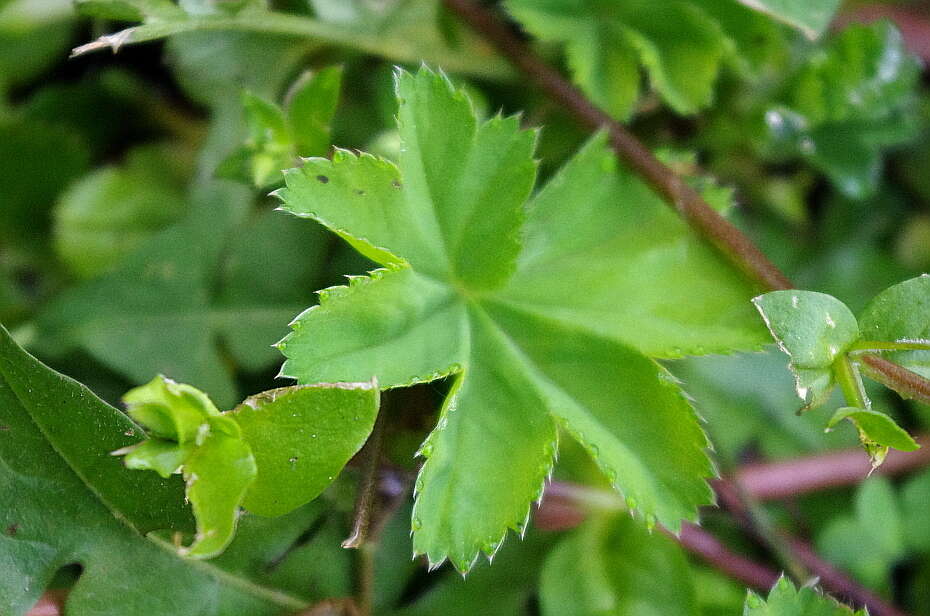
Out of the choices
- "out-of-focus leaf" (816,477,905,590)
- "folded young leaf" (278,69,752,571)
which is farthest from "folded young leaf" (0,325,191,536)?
"out-of-focus leaf" (816,477,905,590)

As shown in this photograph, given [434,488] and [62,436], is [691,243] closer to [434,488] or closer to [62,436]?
[434,488]

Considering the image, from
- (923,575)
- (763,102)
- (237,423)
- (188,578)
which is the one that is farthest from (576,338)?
(923,575)

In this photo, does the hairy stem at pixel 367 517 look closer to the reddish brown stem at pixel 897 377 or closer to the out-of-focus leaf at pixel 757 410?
the reddish brown stem at pixel 897 377

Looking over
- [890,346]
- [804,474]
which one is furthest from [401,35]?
[804,474]

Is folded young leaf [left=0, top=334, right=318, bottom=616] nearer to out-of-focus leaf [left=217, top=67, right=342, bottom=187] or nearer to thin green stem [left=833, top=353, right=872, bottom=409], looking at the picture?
out-of-focus leaf [left=217, top=67, right=342, bottom=187]

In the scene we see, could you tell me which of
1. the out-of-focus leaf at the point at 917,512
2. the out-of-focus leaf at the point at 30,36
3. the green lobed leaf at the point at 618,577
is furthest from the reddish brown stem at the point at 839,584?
the out-of-focus leaf at the point at 30,36

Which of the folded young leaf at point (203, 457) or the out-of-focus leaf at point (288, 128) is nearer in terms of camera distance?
the folded young leaf at point (203, 457)

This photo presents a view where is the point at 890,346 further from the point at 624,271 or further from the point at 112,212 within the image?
the point at 112,212
